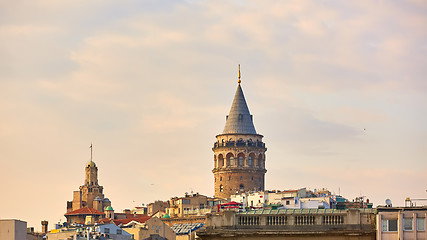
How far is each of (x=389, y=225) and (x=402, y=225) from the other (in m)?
0.93

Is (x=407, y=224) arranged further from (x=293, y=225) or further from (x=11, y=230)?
(x=11, y=230)

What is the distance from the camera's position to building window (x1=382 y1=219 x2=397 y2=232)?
251 ft

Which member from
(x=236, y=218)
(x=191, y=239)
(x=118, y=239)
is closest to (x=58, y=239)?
(x=118, y=239)

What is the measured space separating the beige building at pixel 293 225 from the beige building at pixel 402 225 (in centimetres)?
124

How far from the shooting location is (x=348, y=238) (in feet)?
257

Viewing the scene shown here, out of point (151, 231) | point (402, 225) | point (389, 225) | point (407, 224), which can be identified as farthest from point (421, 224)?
point (151, 231)

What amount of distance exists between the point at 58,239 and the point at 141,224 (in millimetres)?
51309

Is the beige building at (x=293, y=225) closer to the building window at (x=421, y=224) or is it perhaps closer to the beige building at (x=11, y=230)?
the building window at (x=421, y=224)

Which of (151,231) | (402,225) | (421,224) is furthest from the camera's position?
(151,231)

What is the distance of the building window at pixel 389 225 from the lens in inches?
3014

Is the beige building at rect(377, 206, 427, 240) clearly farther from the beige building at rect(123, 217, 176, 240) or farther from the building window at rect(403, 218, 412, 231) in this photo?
the beige building at rect(123, 217, 176, 240)

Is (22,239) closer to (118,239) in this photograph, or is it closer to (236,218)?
(236,218)

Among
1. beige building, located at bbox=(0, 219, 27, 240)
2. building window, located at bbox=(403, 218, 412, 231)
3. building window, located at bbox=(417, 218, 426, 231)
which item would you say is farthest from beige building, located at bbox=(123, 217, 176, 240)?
building window, located at bbox=(417, 218, 426, 231)

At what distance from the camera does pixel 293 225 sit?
79375 mm
